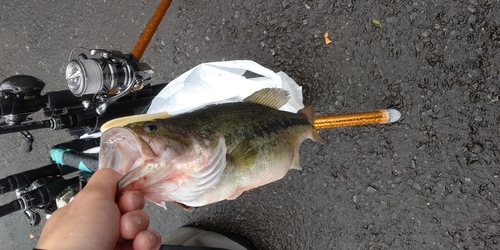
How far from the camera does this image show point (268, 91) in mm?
1954

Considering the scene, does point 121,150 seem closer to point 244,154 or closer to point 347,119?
point 244,154

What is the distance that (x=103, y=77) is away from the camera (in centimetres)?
186

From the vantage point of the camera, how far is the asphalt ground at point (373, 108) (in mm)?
2205

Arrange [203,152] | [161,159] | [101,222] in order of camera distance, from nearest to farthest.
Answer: [101,222]
[161,159]
[203,152]

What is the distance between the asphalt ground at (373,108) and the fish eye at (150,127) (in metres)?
1.49

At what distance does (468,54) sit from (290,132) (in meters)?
1.13

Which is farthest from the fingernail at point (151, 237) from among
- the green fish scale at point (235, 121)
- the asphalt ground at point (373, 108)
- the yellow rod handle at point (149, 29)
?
the asphalt ground at point (373, 108)

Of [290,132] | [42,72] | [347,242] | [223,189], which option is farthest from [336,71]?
[42,72]

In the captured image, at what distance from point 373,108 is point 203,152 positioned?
141cm

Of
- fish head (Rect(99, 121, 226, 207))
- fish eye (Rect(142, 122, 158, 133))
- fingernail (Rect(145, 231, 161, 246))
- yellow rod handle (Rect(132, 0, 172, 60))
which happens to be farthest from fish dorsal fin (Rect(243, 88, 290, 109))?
fingernail (Rect(145, 231, 161, 246))

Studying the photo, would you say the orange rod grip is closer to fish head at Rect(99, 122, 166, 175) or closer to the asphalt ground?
the asphalt ground

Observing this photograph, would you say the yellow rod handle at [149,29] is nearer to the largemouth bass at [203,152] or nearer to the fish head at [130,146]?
the largemouth bass at [203,152]

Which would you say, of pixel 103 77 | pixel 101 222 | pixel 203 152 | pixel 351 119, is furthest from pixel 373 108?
pixel 101 222

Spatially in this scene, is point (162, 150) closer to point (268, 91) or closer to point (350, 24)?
point (268, 91)
